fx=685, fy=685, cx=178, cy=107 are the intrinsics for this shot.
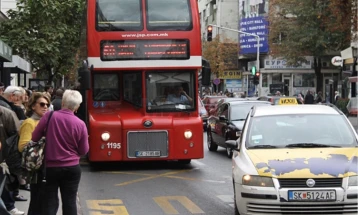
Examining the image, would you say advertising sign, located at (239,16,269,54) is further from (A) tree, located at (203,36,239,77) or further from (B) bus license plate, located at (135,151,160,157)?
(B) bus license plate, located at (135,151,160,157)

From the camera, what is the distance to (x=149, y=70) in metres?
15.6

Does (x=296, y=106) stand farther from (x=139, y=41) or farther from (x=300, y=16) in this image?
(x=300, y=16)

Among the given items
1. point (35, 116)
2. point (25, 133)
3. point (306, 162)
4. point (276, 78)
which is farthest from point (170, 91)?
point (276, 78)

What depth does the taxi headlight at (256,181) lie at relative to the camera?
27.0 feet

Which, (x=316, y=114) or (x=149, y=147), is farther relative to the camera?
(x=149, y=147)

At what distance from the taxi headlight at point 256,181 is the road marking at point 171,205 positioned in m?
1.91

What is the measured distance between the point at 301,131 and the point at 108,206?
3379mm

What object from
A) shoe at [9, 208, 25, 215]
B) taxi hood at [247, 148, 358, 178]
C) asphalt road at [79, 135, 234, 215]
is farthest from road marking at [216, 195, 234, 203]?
shoe at [9, 208, 25, 215]

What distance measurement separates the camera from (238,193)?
8.70 meters

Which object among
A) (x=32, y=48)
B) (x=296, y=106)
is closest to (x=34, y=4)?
(x=32, y=48)

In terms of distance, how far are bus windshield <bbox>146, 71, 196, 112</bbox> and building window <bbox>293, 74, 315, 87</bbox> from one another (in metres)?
52.7

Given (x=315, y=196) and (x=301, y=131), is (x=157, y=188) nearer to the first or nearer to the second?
(x=301, y=131)

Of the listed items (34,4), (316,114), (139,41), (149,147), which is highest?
(34,4)

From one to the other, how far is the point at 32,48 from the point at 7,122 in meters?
19.8
